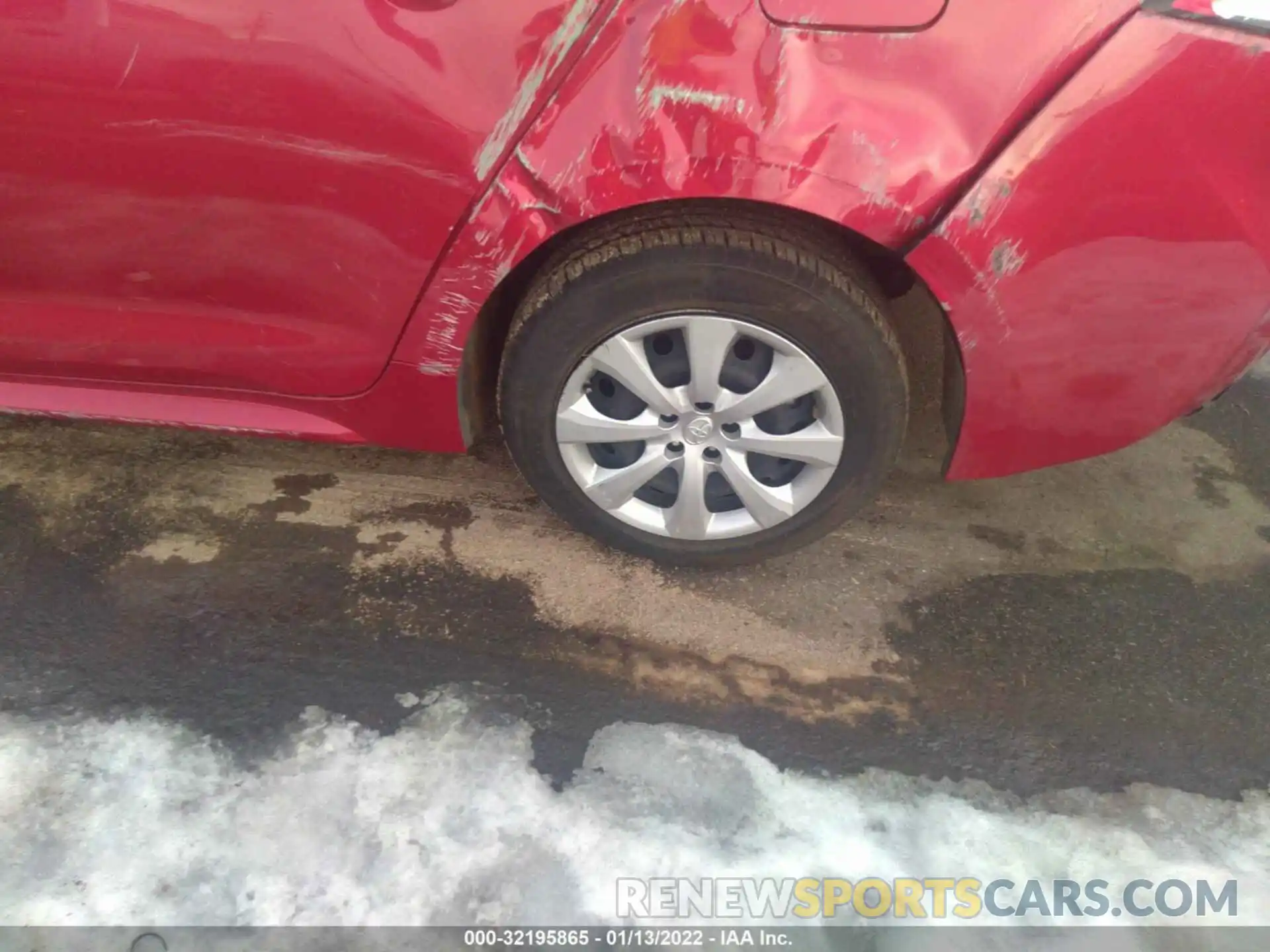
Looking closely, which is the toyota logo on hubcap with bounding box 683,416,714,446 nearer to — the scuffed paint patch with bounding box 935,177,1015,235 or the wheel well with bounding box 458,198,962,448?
the wheel well with bounding box 458,198,962,448

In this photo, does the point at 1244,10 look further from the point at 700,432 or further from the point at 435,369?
the point at 435,369

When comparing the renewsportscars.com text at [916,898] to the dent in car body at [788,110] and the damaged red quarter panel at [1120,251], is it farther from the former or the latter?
the dent in car body at [788,110]


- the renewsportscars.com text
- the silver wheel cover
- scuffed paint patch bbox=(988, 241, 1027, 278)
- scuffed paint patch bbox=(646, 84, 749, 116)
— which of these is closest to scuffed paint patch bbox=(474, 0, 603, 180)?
scuffed paint patch bbox=(646, 84, 749, 116)

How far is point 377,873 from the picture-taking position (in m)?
1.54

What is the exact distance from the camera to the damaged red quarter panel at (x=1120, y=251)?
1.39 metres

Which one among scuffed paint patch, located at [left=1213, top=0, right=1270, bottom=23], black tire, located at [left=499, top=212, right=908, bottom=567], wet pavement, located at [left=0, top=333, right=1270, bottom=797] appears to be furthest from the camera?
wet pavement, located at [left=0, top=333, right=1270, bottom=797]

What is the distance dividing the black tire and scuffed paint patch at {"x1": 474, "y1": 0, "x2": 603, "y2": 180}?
0.81 ft

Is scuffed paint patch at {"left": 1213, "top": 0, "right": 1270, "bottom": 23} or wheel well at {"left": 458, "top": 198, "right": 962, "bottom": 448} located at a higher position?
scuffed paint patch at {"left": 1213, "top": 0, "right": 1270, "bottom": 23}

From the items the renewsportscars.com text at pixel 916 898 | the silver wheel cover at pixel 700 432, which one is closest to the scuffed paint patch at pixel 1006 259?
the silver wheel cover at pixel 700 432

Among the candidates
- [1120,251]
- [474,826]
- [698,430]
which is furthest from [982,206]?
[474,826]

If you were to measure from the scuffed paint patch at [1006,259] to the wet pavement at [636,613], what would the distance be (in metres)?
0.84

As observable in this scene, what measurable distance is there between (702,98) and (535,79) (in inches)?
10.9

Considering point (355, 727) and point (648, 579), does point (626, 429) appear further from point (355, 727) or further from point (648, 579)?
point (355, 727)

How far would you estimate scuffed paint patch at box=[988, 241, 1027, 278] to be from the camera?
1.53 metres
